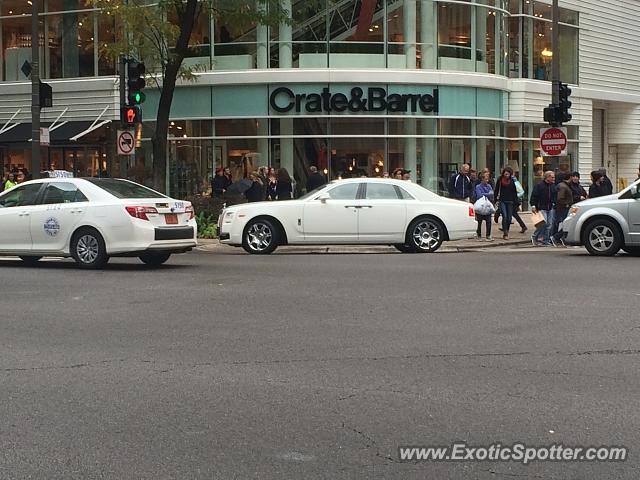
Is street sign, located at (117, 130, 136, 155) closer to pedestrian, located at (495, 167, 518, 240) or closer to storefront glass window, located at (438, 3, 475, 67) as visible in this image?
pedestrian, located at (495, 167, 518, 240)

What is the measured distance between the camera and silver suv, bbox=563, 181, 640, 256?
16.0 metres

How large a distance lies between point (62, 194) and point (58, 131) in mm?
16272

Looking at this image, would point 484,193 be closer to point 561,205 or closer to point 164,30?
point 561,205

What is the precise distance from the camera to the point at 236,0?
22344 millimetres

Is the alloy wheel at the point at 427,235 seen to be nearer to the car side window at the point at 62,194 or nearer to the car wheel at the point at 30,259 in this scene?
the car side window at the point at 62,194

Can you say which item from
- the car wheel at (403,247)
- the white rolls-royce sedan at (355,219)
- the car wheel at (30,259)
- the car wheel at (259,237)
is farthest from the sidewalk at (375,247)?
the car wheel at (30,259)

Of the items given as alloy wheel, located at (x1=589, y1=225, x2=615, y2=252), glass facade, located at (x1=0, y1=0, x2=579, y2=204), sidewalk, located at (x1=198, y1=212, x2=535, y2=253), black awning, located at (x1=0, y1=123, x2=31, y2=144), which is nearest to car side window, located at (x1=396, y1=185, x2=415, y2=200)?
sidewalk, located at (x1=198, y1=212, x2=535, y2=253)

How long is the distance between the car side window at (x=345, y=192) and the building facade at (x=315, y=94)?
9.46m

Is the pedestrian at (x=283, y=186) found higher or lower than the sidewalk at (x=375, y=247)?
higher

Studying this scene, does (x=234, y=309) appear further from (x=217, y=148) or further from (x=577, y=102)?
(x=577, y=102)

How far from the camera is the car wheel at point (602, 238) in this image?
52.8 feet

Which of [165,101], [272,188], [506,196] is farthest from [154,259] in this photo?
[506,196]

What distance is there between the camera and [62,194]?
14469 millimetres

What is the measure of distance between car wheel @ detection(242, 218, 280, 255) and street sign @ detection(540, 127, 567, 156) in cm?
794
